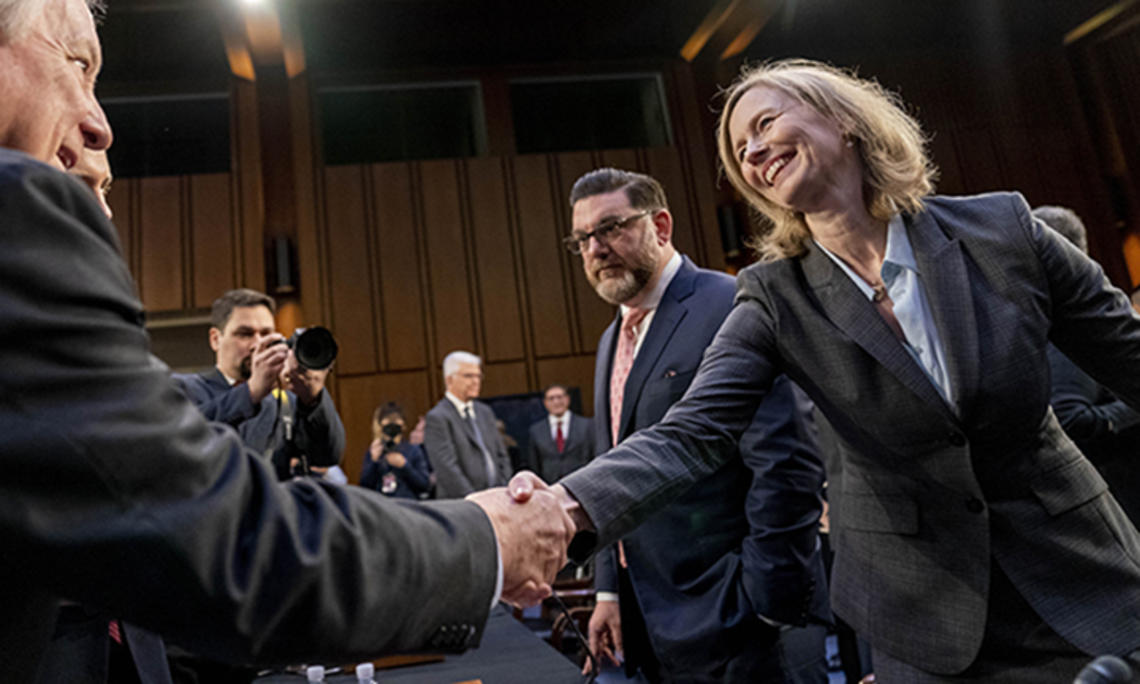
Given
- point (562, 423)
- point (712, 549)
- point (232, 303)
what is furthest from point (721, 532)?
point (562, 423)

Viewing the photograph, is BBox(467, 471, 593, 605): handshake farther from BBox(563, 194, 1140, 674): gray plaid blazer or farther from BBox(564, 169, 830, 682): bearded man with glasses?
BBox(564, 169, 830, 682): bearded man with glasses

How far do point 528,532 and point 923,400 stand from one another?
26.0 inches

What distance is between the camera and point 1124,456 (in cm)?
256

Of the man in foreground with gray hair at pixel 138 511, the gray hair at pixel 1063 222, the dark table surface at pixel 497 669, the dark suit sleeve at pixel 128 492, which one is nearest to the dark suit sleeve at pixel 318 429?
the dark table surface at pixel 497 669

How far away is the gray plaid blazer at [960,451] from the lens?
121 cm

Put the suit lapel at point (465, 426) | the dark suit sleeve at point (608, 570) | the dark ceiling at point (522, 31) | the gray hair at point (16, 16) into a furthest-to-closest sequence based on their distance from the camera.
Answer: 1. the dark ceiling at point (522, 31)
2. the suit lapel at point (465, 426)
3. the dark suit sleeve at point (608, 570)
4. the gray hair at point (16, 16)

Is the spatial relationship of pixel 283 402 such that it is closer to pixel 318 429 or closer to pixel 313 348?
pixel 318 429

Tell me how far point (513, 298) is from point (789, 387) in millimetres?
6220

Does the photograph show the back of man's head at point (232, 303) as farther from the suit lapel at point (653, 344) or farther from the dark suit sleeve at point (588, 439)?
the dark suit sleeve at point (588, 439)

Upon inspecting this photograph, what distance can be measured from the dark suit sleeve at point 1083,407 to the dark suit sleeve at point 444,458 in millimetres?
3545

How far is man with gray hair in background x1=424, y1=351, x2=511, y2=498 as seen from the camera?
205 inches

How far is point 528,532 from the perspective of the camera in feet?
3.43

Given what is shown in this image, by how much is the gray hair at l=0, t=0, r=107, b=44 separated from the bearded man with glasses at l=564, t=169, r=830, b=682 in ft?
4.44

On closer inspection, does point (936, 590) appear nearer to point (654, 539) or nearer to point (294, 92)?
point (654, 539)
